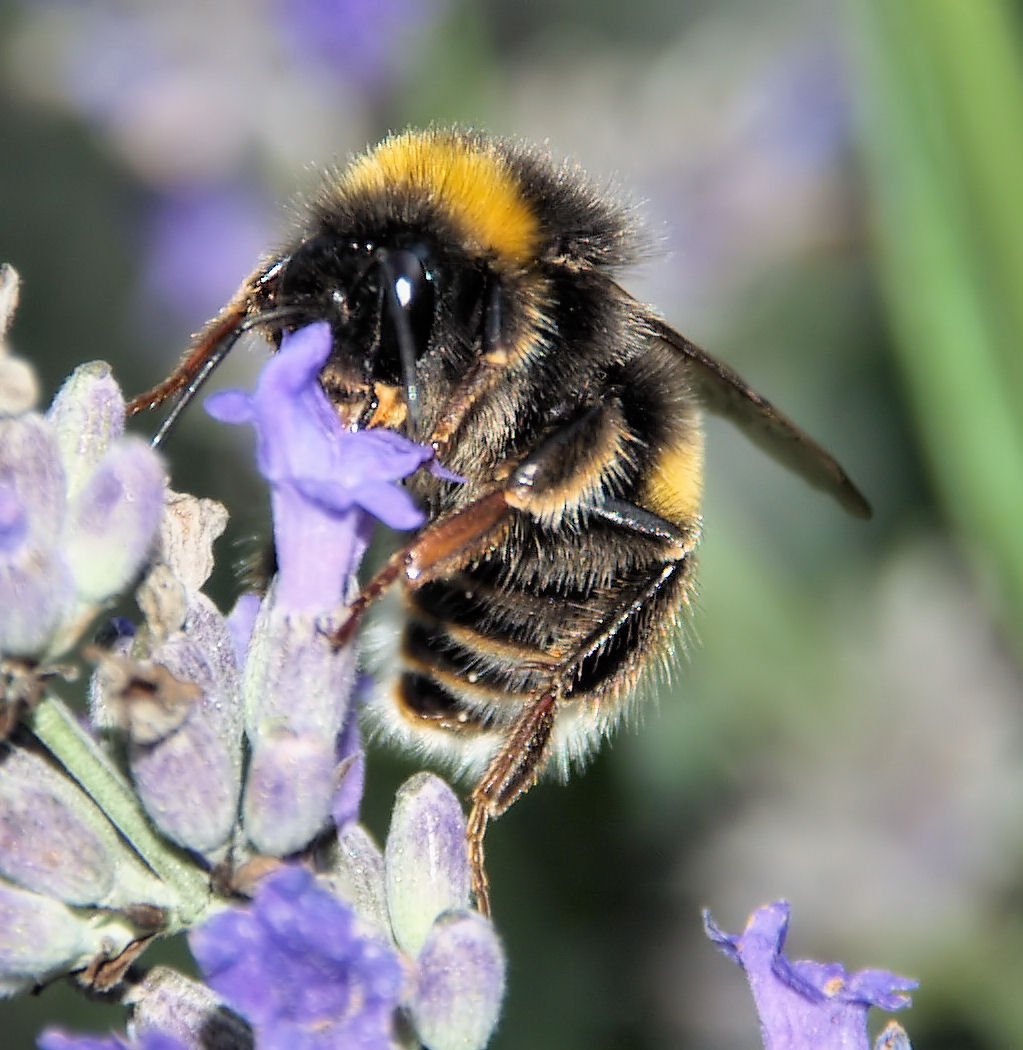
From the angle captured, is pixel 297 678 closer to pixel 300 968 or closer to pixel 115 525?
pixel 115 525

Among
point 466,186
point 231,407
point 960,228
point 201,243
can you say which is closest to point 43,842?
point 231,407

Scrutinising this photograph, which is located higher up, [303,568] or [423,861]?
[303,568]

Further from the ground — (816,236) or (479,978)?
(816,236)

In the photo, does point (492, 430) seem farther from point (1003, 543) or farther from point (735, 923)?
point (735, 923)

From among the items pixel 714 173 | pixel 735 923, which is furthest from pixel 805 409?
pixel 735 923

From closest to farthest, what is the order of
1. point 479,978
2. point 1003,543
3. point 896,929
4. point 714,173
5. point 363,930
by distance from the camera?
point 363,930
point 479,978
point 1003,543
point 896,929
point 714,173

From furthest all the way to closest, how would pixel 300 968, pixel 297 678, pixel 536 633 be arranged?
1. pixel 536 633
2. pixel 297 678
3. pixel 300 968

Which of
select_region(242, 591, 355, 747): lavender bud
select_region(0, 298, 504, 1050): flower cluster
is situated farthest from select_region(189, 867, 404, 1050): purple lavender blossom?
select_region(242, 591, 355, 747): lavender bud
